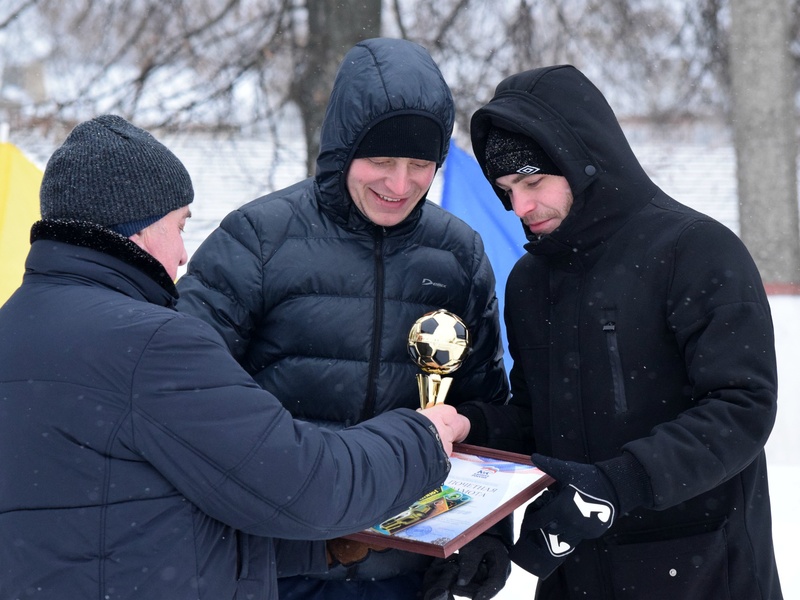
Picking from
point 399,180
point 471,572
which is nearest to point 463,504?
point 471,572

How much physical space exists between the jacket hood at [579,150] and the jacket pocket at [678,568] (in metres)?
0.83

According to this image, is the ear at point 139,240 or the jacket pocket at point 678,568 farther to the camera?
the jacket pocket at point 678,568

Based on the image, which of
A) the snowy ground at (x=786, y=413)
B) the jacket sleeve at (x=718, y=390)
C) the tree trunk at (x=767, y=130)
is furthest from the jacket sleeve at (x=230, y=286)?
the tree trunk at (x=767, y=130)

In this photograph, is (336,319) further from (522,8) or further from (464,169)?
(522,8)

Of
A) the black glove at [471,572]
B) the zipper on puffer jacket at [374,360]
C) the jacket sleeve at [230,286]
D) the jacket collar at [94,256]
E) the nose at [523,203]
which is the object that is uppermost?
the jacket collar at [94,256]

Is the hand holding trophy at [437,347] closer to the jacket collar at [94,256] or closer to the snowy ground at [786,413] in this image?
the jacket collar at [94,256]

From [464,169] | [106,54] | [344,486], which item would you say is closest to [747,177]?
[464,169]

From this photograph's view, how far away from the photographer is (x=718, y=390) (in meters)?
2.26

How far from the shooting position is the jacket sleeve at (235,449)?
1.72m

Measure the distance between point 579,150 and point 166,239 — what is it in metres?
1.19

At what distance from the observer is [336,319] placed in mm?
2711

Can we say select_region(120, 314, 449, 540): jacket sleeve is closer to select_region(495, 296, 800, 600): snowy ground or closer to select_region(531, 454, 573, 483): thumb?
select_region(531, 454, 573, 483): thumb

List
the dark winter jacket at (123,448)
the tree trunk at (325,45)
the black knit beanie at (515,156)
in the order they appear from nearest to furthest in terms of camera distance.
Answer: the dark winter jacket at (123,448), the black knit beanie at (515,156), the tree trunk at (325,45)

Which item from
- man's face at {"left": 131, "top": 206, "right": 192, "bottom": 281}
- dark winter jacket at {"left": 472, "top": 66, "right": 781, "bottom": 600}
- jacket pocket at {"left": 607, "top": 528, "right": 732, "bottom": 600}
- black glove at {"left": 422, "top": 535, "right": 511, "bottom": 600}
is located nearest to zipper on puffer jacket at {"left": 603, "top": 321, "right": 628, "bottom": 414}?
dark winter jacket at {"left": 472, "top": 66, "right": 781, "bottom": 600}
